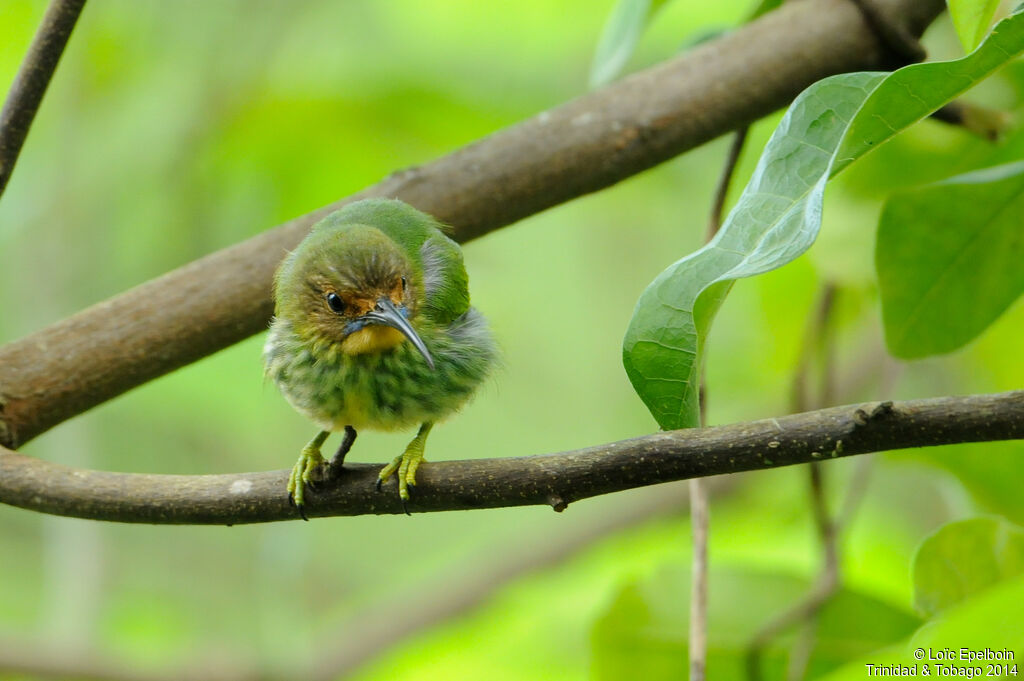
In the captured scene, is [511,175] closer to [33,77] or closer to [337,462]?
[337,462]

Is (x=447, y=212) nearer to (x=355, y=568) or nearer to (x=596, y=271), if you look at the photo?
(x=596, y=271)

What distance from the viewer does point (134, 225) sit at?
5023mm

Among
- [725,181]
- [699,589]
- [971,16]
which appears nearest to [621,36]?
[725,181]

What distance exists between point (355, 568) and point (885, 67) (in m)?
4.46

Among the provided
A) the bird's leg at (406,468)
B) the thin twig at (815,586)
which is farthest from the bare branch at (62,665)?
the thin twig at (815,586)

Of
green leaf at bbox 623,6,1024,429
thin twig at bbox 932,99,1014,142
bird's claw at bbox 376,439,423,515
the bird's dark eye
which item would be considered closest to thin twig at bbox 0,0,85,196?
the bird's dark eye

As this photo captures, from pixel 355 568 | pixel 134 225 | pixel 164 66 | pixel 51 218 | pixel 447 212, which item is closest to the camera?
pixel 447 212

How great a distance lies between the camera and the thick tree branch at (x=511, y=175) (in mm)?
2102

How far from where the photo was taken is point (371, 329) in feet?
8.09

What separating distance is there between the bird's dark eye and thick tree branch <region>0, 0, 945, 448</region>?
0.17 m

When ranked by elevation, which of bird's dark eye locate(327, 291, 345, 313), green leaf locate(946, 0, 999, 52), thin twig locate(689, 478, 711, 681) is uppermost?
bird's dark eye locate(327, 291, 345, 313)

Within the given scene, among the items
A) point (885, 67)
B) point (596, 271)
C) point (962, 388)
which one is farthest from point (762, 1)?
point (596, 271)

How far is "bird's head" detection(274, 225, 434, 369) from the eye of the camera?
2.38 meters

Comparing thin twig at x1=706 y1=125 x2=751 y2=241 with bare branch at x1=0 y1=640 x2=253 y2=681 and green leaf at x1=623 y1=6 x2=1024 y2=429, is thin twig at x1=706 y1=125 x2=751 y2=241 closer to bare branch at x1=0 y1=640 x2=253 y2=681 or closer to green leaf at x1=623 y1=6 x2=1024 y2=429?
green leaf at x1=623 y1=6 x2=1024 y2=429
